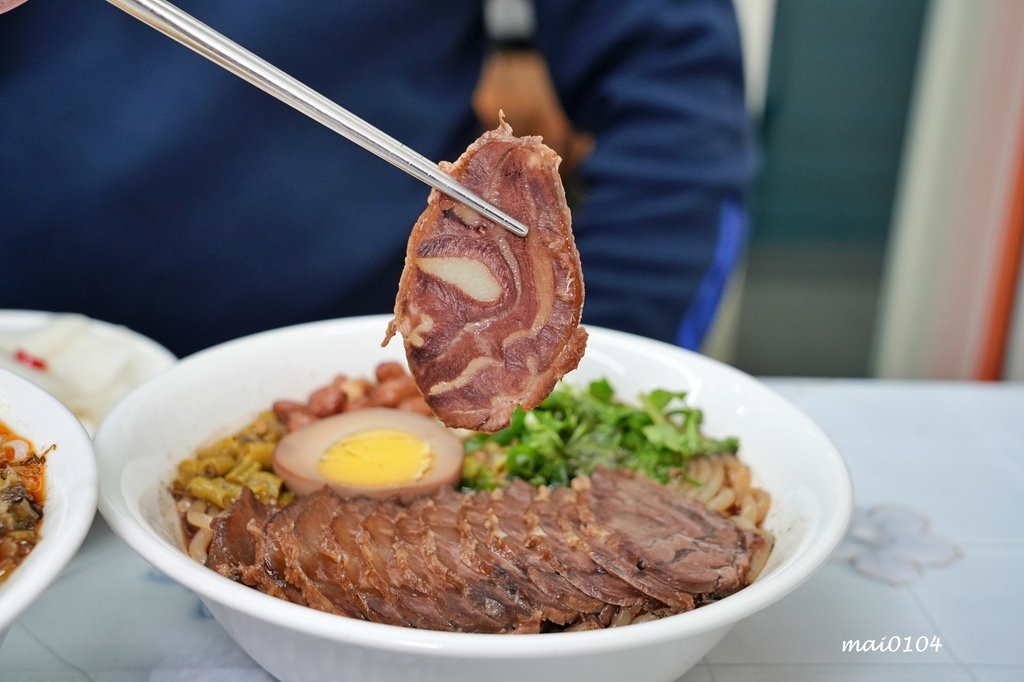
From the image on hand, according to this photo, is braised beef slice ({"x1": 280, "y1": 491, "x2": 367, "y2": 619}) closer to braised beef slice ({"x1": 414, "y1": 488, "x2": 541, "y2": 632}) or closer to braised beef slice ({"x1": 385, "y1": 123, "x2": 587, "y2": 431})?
braised beef slice ({"x1": 414, "y1": 488, "x2": 541, "y2": 632})

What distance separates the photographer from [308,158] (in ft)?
8.40

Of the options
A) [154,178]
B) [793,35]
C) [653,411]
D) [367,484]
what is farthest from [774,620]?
[793,35]

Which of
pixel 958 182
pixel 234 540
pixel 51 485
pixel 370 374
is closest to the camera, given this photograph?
pixel 51 485

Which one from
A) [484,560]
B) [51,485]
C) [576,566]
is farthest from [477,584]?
[51,485]

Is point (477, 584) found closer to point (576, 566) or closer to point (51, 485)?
point (576, 566)

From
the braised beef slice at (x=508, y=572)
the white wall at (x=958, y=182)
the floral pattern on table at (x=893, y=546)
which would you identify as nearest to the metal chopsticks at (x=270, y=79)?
the braised beef slice at (x=508, y=572)

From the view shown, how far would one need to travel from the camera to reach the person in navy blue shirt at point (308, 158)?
2.36m

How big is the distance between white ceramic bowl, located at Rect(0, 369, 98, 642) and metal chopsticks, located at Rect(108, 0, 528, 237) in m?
0.59

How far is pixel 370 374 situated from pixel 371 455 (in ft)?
1.18

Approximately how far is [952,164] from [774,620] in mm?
3578

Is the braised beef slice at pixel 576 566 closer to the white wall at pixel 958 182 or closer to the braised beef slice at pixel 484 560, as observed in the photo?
the braised beef slice at pixel 484 560

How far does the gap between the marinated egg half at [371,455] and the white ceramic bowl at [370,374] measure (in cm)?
21

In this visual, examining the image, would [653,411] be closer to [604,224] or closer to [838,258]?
[604,224]

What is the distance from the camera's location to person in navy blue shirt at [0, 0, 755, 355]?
236cm
